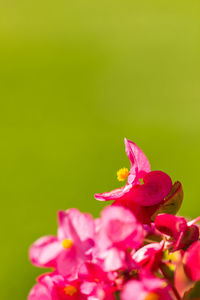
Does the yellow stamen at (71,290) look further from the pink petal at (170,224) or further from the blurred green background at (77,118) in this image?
the blurred green background at (77,118)

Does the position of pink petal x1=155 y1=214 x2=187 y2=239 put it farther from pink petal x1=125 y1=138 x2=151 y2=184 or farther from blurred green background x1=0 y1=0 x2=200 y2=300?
blurred green background x1=0 y1=0 x2=200 y2=300

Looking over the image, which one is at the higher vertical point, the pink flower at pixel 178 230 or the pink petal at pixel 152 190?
the pink petal at pixel 152 190

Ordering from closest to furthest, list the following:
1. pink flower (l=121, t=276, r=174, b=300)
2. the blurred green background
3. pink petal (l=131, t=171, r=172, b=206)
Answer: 1. pink flower (l=121, t=276, r=174, b=300)
2. pink petal (l=131, t=171, r=172, b=206)
3. the blurred green background

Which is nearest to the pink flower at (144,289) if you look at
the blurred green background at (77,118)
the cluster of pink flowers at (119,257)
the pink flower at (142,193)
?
the cluster of pink flowers at (119,257)

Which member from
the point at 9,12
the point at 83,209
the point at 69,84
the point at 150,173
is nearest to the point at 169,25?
the point at 69,84

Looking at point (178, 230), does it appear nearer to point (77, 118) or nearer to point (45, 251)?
point (45, 251)

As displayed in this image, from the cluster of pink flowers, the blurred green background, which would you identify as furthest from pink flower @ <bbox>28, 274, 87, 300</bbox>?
the blurred green background
